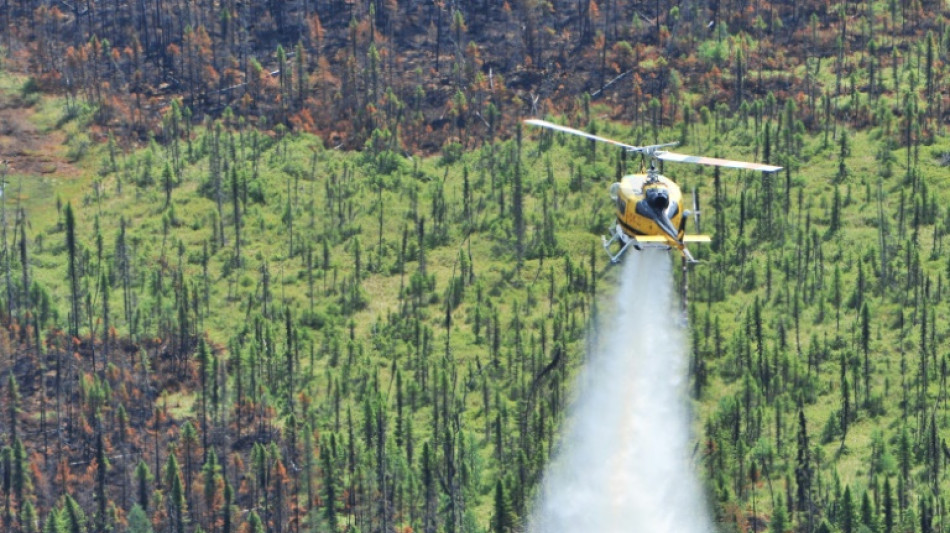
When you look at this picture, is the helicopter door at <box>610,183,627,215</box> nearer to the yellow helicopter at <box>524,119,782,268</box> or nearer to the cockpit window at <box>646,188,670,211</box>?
the yellow helicopter at <box>524,119,782,268</box>

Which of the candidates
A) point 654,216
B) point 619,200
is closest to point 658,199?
point 654,216

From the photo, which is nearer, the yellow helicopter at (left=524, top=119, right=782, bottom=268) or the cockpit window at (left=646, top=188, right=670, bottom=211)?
the yellow helicopter at (left=524, top=119, right=782, bottom=268)

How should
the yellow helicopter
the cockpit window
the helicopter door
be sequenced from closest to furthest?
the yellow helicopter
the cockpit window
the helicopter door

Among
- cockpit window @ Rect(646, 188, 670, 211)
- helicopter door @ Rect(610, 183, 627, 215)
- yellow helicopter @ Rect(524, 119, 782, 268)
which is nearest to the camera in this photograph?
yellow helicopter @ Rect(524, 119, 782, 268)

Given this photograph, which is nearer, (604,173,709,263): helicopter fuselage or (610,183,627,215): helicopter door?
(604,173,709,263): helicopter fuselage

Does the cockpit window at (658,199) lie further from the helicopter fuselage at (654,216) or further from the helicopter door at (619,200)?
the helicopter door at (619,200)

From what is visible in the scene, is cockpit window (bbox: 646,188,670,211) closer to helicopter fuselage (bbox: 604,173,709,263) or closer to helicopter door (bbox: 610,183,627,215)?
helicopter fuselage (bbox: 604,173,709,263)

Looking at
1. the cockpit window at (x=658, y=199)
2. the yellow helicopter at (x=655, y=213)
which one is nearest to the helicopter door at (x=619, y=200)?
the yellow helicopter at (x=655, y=213)

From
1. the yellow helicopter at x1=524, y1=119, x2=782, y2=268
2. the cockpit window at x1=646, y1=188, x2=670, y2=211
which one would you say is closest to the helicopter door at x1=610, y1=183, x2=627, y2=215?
the yellow helicopter at x1=524, y1=119, x2=782, y2=268

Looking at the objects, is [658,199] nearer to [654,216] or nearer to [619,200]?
[654,216]
